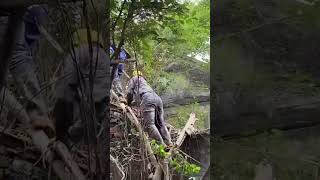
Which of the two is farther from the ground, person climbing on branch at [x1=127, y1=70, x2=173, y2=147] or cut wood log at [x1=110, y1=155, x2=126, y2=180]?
person climbing on branch at [x1=127, y1=70, x2=173, y2=147]

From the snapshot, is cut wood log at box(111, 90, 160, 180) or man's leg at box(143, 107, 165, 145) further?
cut wood log at box(111, 90, 160, 180)

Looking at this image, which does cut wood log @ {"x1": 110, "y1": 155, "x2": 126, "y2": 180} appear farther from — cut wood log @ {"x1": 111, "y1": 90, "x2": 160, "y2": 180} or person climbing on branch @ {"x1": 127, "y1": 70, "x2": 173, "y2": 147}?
person climbing on branch @ {"x1": 127, "y1": 70, "x2": 173, "y2": 147}

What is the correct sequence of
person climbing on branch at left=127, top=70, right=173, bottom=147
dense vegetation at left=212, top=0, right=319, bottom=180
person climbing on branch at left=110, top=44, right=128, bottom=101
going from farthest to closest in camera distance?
person climbing on branch at left=127, top=70, right=173, bottom=147 → person climbing on branch at left=110, top=44, right=128, bottom=101 → dense vegetation at left=212, top=0, right=319, bottom=180

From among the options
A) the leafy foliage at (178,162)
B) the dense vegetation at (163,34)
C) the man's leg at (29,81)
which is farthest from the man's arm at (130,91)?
the man's leg at (29,81)

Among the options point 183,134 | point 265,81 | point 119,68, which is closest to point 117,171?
point 183,134

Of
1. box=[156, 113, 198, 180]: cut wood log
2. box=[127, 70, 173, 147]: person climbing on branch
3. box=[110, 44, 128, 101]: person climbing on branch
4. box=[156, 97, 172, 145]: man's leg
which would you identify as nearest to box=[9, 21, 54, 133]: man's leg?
box=[110, 44, 128, 101]: person climbing on branch

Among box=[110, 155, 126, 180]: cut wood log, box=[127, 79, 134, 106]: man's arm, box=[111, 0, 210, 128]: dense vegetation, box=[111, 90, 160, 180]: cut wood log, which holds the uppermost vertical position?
box=[111, 0, 210, 128]: dense vegetation

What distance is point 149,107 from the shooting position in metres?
4.43

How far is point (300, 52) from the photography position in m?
2.22

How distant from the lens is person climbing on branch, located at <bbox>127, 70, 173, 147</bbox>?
4.25m

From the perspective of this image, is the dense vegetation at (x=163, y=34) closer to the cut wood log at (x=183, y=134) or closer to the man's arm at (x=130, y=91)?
the man's arm at (x=130, y=91)

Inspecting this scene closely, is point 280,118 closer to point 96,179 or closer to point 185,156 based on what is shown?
point 96,179

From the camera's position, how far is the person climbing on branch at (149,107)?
14.0 feet

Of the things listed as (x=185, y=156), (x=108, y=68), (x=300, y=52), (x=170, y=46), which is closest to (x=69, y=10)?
(x=108, y=68)
